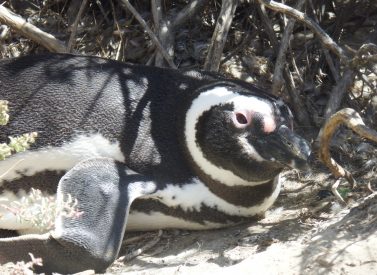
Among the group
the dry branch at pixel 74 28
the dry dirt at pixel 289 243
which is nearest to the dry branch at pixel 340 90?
the dry dirt at pixel 289 243

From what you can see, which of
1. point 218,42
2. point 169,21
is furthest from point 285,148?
point 169,21

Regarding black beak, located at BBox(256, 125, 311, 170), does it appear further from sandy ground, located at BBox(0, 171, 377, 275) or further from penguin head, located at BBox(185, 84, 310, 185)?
sandy ground, located at BBox(0, 171, 377, 275)

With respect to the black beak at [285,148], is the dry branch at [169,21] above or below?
above

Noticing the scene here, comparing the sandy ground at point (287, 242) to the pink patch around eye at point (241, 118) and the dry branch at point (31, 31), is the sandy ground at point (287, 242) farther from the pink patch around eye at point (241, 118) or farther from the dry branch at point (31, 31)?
the dry branch at point (31, 31)

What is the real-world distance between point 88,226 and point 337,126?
1.08 m

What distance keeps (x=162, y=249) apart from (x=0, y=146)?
121 cm

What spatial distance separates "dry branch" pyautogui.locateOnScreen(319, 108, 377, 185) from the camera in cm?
296

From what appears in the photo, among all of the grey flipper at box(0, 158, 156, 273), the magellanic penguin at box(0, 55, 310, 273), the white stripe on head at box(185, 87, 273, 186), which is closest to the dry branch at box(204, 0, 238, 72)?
the magellanic penguin at box(0, 55, 310, 273)

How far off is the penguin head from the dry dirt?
0.23 meters

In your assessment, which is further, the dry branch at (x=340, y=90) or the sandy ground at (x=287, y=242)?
the dry branch at (x=340, y=90)

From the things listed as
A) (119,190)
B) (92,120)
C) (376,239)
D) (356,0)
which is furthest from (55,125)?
(356,0)

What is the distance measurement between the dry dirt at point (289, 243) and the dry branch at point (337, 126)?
110 millimetres

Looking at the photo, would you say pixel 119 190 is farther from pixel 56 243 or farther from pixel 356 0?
pixel 356 0

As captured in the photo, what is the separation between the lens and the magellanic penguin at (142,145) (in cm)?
309
